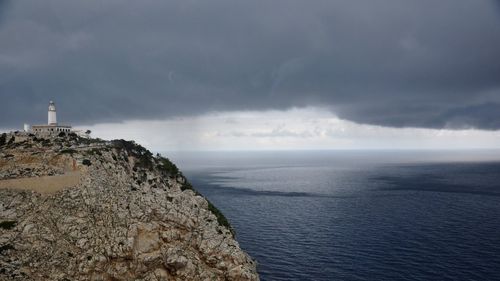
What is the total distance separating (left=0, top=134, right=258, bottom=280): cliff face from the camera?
55875 millimetres

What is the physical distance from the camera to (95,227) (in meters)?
61.2

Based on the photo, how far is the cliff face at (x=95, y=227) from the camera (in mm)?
55875

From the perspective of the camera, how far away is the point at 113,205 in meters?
65.8

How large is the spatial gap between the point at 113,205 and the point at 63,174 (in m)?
11.2

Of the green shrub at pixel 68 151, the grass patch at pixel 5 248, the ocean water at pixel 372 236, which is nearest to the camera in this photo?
the grass patch at pixel 5 248

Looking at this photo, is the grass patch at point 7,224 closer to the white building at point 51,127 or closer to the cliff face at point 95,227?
the cliff face at point 95,227

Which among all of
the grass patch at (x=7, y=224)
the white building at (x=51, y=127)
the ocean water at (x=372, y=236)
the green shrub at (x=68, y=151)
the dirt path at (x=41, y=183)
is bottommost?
the ocean water at (x=372, y=236)

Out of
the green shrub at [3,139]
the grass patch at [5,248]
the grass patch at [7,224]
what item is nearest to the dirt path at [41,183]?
the grass patch at [7,224]

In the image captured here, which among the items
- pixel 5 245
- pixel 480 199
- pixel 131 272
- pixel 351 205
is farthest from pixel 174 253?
pixel 480 199

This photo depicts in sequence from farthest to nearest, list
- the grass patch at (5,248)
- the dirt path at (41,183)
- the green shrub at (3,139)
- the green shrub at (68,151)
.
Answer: the green shrub at (3,139) < the green shrub at (68,151) < the dirt path at (41,183) < the grass patch at (5,248)

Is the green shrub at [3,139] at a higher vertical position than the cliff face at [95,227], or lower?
higher

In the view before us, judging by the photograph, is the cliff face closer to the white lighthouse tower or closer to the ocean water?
the ocean water

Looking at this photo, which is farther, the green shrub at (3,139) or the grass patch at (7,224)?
the green shrub at (3,139)

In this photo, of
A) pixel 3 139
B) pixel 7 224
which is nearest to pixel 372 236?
pixel 7 224
